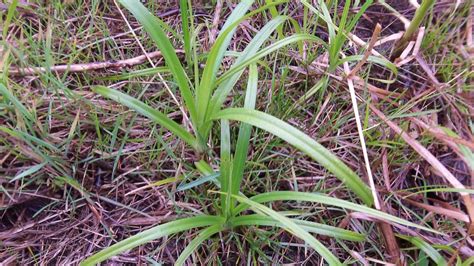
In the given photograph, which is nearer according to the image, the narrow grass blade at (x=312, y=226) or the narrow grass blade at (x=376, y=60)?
the narrow grass blade at (x=312, y=226)

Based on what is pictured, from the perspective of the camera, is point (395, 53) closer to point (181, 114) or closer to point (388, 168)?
point (388, 168)

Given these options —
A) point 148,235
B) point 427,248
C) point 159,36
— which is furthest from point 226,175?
point 427,248

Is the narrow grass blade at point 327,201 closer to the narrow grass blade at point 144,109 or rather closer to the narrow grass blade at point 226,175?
the narrow grass blade at point 226,175

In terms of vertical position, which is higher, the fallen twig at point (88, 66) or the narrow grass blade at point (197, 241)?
the fallen twig at point (88, 66)

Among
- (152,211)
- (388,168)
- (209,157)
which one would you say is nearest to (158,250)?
(152,211)

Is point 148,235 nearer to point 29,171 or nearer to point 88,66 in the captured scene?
point 29,171

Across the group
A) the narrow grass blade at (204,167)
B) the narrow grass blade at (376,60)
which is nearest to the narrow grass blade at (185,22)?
the narrow grass blade at (204,167)

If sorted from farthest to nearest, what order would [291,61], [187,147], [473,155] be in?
[291,61] → [187,147] → [473,155]
